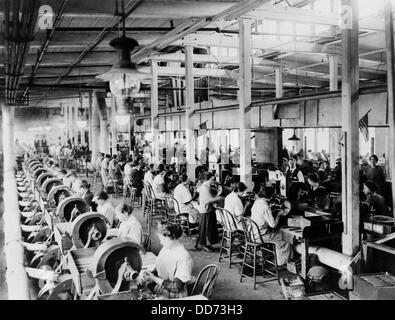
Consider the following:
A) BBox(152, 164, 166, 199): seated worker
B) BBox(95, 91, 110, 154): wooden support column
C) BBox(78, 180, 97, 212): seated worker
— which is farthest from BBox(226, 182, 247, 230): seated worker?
BBox(95, 91, 110, 154): wooden support column

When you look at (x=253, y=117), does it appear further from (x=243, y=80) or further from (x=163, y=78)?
(x=163, y=78)

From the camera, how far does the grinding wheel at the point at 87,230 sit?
5223mm

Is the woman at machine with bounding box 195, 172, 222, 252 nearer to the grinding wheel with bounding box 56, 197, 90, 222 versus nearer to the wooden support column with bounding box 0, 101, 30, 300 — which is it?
the grinding wheel with bounding box 56, 197, 90, 222

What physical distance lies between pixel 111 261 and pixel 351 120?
3470mm

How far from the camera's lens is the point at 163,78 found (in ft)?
62.6

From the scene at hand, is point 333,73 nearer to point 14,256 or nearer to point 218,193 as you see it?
point 218,193

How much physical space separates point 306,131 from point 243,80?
43.2ft

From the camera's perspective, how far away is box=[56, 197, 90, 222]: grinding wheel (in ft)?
22.3

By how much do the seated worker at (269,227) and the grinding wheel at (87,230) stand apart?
233 centimetres

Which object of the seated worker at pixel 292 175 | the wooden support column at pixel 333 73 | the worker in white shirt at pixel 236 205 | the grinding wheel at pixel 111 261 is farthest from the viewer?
the wooden support column at pixel 333 73

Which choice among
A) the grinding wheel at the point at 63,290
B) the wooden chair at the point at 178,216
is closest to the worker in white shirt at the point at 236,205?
the wooden chair at the point at 178,216

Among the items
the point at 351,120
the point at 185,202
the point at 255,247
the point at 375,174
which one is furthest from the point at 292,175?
the point at 351,120

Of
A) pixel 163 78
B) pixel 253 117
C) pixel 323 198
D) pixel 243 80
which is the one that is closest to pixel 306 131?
pixel 163 78

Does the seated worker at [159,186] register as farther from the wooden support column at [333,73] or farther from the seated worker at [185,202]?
the wooden support column at [333,73]
